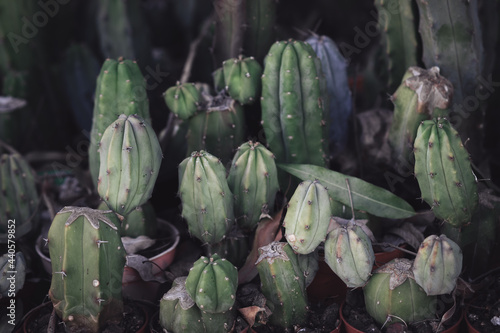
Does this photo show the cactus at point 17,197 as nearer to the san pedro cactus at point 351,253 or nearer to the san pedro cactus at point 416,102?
the san pedro cactus at point 351,253

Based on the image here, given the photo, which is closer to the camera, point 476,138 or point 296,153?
point 296,153

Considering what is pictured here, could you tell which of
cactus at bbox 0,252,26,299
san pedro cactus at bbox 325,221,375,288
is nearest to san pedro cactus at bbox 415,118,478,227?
san pedro cactus at bbox 325,221,375,288

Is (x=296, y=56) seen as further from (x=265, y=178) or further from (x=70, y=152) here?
(x=70, y=152)

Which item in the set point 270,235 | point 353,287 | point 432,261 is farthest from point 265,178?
point 432,261

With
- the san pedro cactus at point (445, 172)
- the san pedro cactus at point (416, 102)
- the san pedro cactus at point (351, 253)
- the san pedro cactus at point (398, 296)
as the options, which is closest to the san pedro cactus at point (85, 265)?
the san pedro cactus at point (351, 253)

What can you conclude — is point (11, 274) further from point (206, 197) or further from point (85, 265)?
point (206, 197)

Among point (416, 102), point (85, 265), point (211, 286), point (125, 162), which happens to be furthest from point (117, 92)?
point (416, 102)
